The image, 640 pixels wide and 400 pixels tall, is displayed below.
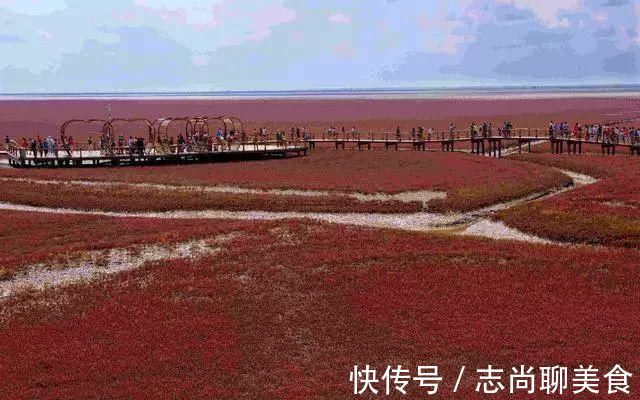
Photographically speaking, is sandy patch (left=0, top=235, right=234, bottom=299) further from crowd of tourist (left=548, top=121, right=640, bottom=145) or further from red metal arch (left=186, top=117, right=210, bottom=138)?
crowd of tourist (left=548, top=121, right=640, bottom=145)

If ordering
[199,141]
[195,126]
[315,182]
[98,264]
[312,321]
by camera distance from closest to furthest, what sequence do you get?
[312,321] → [98,264] → [315,182] → [199,141] → [195,126]

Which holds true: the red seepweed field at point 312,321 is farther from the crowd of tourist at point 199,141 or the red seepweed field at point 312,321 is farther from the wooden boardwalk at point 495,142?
the wooden boardwalk at point 495,142

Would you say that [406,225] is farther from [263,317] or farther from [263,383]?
[263,383]

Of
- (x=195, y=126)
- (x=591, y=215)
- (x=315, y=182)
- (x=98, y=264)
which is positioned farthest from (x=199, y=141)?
(x=591, y=215)

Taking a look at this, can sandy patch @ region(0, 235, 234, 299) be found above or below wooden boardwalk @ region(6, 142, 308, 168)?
below

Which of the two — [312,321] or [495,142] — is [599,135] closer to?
[495,142]

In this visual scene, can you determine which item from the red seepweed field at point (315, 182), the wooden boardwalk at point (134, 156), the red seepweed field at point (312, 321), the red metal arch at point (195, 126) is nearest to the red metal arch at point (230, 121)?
the red metal arch at point (195, 126)

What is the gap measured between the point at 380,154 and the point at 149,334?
152 feet

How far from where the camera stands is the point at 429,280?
1038 inches

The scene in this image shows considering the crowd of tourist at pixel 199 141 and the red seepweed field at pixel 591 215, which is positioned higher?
the crowd of tourist at pixel 199 141

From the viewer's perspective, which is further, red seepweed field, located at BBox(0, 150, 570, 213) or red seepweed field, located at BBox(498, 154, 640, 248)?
red seepweed field, located at BBox(0, 150, 570, 213)

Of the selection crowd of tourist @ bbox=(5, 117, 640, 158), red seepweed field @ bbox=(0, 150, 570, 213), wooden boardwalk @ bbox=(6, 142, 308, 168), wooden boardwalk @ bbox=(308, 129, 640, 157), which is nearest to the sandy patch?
red seepweed field @ bbox=(0, 150, 570, 213)

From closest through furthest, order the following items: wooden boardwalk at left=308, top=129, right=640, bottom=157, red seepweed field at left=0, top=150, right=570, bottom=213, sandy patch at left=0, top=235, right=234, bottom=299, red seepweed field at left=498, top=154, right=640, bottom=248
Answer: sandy patch at left=0, top=235, right=234, bottom=299 → red seepweed field at left=498, top=154, right=640, bottom=248 → red seepweed field at left=0, top=150, right=570, bottom=213 → wooden boardwalk at left=308, top=129, right=640, bottom=157

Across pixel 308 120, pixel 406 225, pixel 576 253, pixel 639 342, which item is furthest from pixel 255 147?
pixel 308 120
